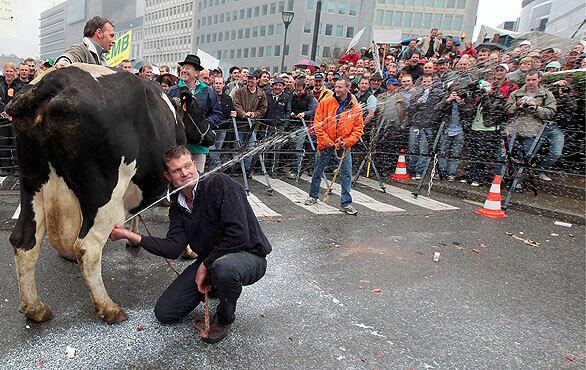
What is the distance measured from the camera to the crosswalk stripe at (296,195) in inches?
278

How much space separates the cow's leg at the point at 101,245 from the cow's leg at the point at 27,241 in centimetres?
31

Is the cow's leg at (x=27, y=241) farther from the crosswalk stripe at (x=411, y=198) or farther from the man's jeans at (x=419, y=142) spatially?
the man's jeans at (x=419, y=142)

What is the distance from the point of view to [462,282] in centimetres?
457

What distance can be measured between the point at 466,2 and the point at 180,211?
77.9 metres

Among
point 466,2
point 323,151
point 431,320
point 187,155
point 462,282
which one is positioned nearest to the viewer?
point 187,155

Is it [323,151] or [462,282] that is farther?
[323,151]

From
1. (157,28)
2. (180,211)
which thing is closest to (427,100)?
(180,211)

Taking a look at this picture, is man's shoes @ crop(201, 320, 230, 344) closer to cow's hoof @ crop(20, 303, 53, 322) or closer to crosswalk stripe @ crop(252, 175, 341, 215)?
cow's hoof @ crop(20, 303, 53, 322)

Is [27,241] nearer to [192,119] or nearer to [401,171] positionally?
[192,119]

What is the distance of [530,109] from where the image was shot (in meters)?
8.00

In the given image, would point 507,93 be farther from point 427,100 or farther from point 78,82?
point 78,82

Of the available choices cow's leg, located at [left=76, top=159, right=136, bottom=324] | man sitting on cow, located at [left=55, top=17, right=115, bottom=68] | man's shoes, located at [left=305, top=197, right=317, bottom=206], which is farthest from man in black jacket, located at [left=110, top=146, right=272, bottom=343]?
man's shoes, located at [left=305, top=197, right=317, bottom=206]

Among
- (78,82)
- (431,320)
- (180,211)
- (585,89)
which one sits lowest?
(431,320)

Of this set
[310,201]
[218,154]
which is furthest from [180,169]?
[218,154]
